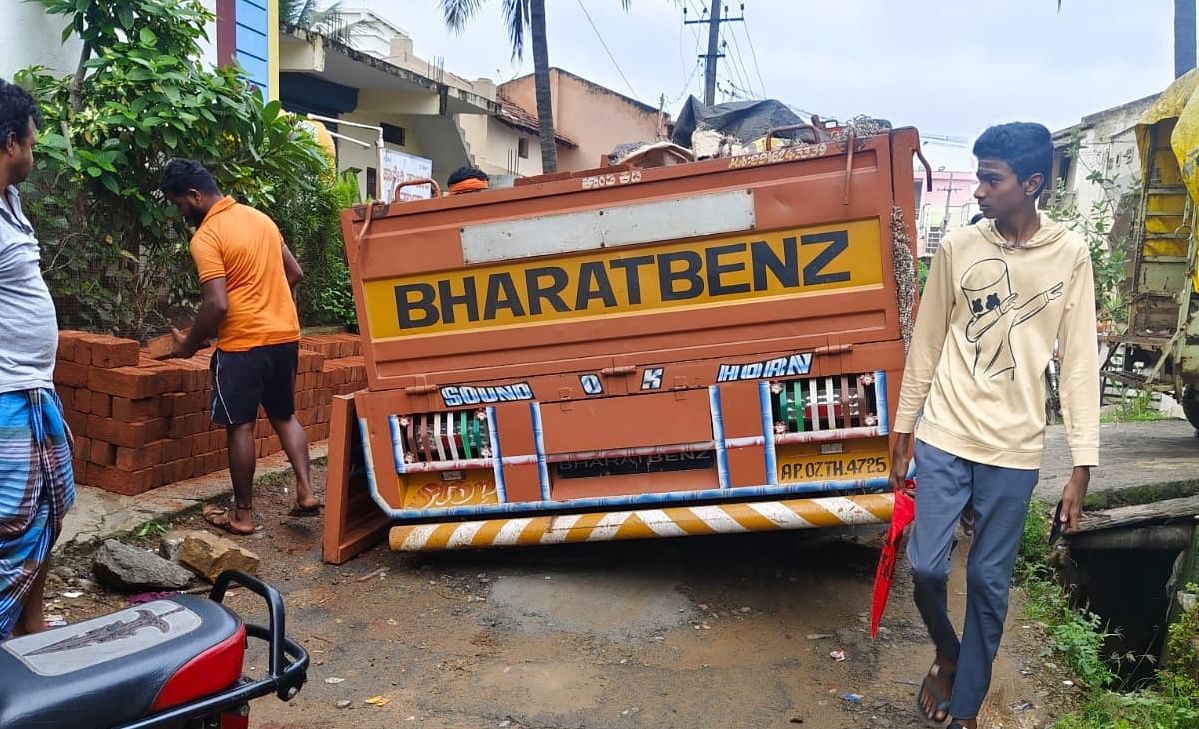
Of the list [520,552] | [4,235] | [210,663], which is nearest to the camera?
[210,663]

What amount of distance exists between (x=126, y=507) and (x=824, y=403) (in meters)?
3.49

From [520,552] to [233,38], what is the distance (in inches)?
243

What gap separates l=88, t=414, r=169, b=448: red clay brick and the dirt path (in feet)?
2.58

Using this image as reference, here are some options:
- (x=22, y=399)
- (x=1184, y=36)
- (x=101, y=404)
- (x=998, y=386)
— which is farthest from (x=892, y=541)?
(x=1184, y=36)

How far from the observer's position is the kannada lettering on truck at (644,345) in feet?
12.6

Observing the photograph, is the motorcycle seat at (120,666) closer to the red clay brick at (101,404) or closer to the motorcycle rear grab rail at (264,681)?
the motorcycle rear grab rail at (264,681)

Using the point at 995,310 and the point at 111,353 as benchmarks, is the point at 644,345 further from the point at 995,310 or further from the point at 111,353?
the point at 111,353

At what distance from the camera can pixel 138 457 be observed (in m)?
4.83

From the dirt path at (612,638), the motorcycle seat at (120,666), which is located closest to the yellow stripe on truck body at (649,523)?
the dirt path at (612,638)

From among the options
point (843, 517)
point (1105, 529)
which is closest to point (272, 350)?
point (843, 517)

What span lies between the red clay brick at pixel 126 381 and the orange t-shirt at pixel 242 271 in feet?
1.58

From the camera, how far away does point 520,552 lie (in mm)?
4672

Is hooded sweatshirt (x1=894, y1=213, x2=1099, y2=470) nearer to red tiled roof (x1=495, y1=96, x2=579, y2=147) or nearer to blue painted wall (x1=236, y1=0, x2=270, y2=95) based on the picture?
blue painted wall (x1=236, y1=0, x2=270, y2=95)

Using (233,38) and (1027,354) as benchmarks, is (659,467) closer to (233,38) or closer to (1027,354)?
(1027,354)
